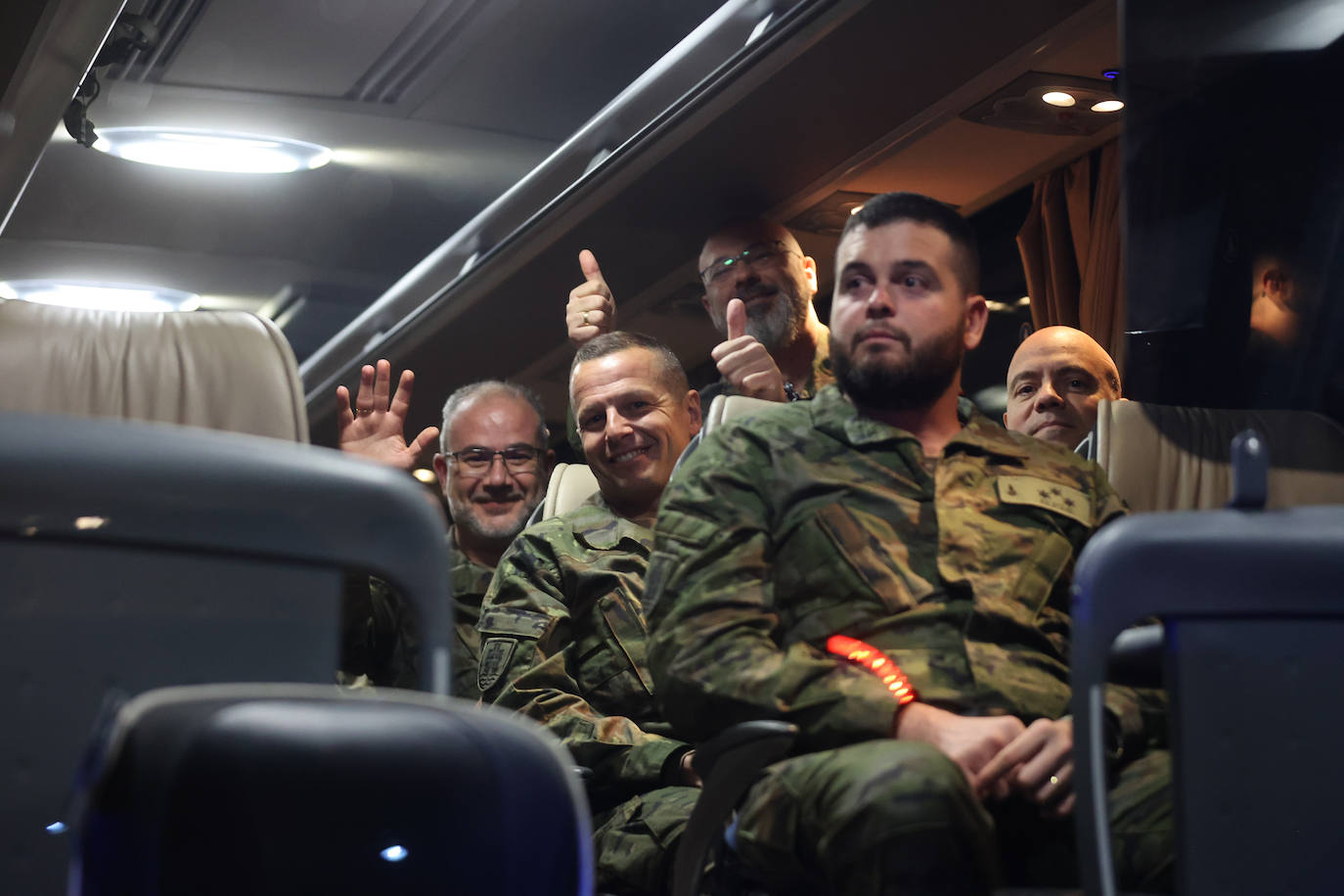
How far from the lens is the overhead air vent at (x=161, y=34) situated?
472 centimetres

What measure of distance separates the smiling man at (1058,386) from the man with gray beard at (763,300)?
1.48ft

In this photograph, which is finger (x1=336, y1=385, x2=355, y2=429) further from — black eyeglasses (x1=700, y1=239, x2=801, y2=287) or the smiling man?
the smiling man

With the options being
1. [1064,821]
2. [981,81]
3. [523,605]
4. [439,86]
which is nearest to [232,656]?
[1064,821]

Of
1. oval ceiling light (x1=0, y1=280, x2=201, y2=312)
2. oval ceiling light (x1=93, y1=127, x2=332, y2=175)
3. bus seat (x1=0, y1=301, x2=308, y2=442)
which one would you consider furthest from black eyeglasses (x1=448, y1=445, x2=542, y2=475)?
oval ceiling light (x1=0, y1=280, x2=201, y2=312)

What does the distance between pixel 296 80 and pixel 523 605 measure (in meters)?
3.71

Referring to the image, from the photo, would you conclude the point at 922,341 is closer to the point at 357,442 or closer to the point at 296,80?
the point at 357,442

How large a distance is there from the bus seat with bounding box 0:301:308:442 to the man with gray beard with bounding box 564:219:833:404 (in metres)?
1.12

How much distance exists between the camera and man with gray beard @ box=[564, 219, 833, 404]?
320cm

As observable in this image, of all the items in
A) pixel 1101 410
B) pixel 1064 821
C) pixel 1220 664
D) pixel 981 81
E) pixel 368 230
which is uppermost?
pixel 368 230

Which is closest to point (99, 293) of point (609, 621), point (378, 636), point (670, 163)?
point (670, 163)

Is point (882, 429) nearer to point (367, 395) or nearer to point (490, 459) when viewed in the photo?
point (367, 395)

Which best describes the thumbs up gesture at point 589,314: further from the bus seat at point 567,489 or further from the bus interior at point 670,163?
the bus interior at point 670,163

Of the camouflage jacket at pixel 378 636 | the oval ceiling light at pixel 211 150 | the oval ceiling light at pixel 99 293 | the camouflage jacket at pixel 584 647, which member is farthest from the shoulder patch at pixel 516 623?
the oval ceiling light at pixel 99 293

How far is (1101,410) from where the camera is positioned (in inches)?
87.5
